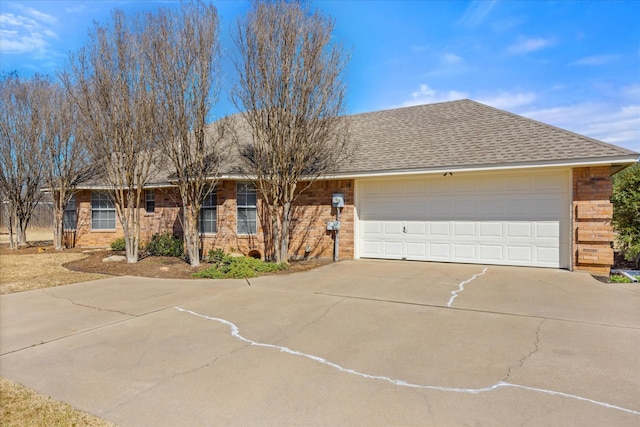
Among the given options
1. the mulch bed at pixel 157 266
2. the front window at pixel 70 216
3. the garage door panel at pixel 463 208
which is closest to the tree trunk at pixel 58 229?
the front window at pixel 70 216

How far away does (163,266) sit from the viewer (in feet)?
33.4

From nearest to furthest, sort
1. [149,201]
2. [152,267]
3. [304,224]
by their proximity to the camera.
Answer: [152,267]
[304,224]
[149,201]

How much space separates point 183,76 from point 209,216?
5.10 meters

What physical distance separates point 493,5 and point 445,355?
9.41m

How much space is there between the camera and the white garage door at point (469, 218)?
9070 mm

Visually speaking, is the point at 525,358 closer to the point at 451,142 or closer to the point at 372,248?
the point at 372,248

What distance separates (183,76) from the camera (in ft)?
29.8

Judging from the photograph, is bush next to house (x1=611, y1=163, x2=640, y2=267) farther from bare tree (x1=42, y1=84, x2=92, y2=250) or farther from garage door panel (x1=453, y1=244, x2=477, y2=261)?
bare tree (x1=42, y1=84, x2=92, y2=250)

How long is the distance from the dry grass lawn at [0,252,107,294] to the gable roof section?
7.67m

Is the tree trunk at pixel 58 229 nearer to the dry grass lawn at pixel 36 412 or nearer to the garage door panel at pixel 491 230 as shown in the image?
the dry grass lawn at pixel 36 412

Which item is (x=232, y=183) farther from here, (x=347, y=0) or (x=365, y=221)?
(x=347, y=0)

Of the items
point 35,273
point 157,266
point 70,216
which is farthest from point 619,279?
point 70,216

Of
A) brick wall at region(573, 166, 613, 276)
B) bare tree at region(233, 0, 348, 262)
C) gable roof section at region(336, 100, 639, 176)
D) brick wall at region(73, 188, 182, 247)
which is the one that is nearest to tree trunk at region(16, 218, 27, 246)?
brick wall at region(73, 188, 182, 247)

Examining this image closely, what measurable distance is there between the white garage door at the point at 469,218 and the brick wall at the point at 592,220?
0.27 meters
